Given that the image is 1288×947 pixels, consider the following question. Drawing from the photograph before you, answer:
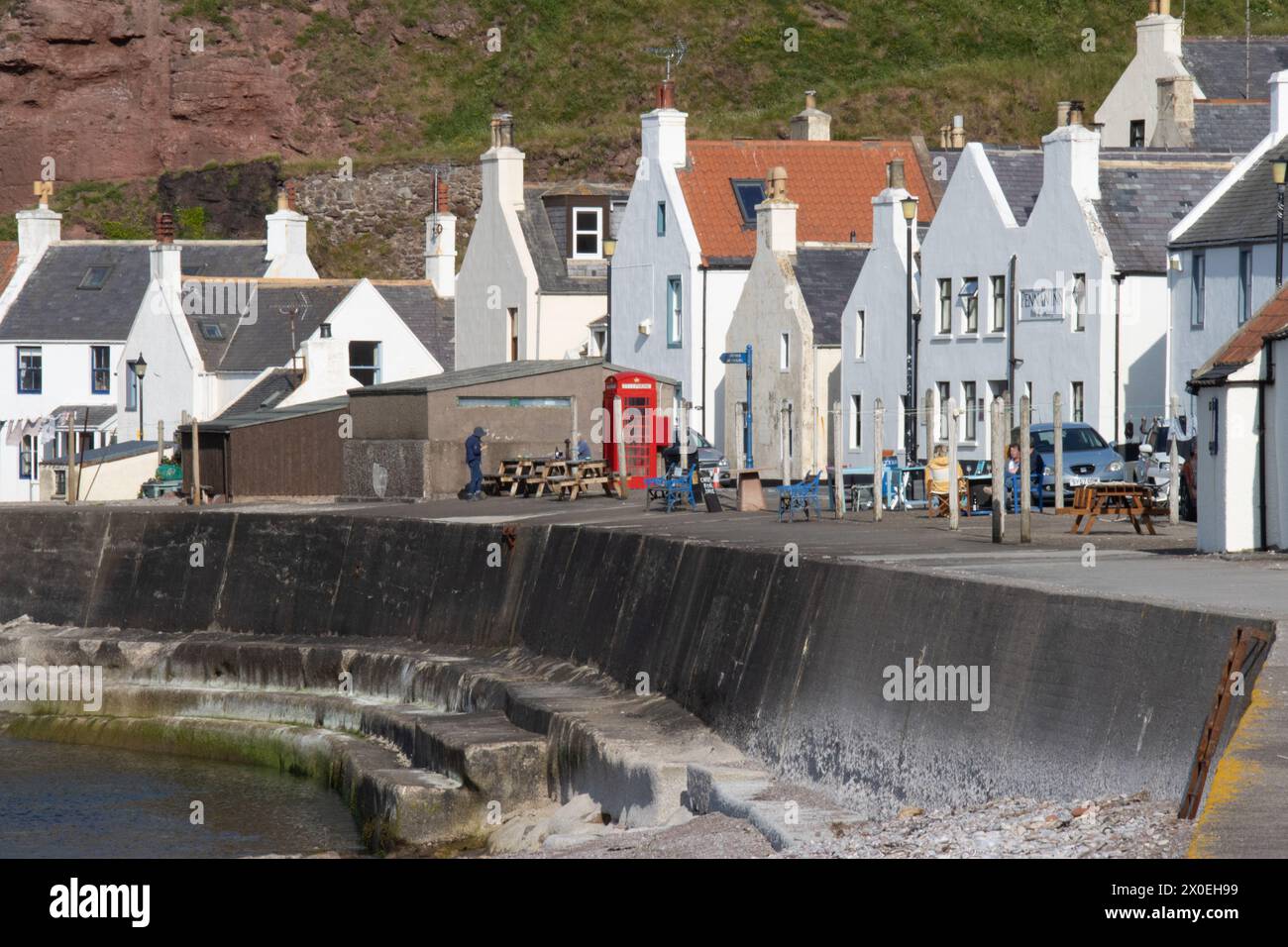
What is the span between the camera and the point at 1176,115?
5288 cm

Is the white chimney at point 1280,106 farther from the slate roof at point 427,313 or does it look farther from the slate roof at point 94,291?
the slate roof at point 94,291

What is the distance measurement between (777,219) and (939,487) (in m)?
16.5

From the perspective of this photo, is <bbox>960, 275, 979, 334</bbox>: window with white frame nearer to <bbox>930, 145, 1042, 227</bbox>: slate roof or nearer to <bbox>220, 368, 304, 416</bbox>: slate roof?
<bbox>930, 145, 1042, 227</bbox>: slate roof

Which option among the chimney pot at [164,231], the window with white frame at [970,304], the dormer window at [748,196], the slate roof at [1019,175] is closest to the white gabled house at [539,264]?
the dormer window at [748,196]

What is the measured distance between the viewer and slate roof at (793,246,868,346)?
49125 mm

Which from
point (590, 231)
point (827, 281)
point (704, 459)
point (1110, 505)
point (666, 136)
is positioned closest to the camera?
point (1110, 505)

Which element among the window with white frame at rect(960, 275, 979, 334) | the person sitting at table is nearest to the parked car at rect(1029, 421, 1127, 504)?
the person sitting at table

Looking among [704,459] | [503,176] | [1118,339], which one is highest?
[503,176]

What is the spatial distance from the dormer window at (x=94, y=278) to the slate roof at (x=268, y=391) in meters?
12.4

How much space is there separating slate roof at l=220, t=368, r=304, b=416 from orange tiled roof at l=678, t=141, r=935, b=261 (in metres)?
11.3

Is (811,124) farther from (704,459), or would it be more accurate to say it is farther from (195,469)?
(195,469)

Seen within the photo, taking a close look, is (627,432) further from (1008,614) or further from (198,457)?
(1008,614)

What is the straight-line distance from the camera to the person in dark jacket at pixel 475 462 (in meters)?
40.6

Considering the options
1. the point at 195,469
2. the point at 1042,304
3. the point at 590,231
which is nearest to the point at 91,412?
the point at 590,231
